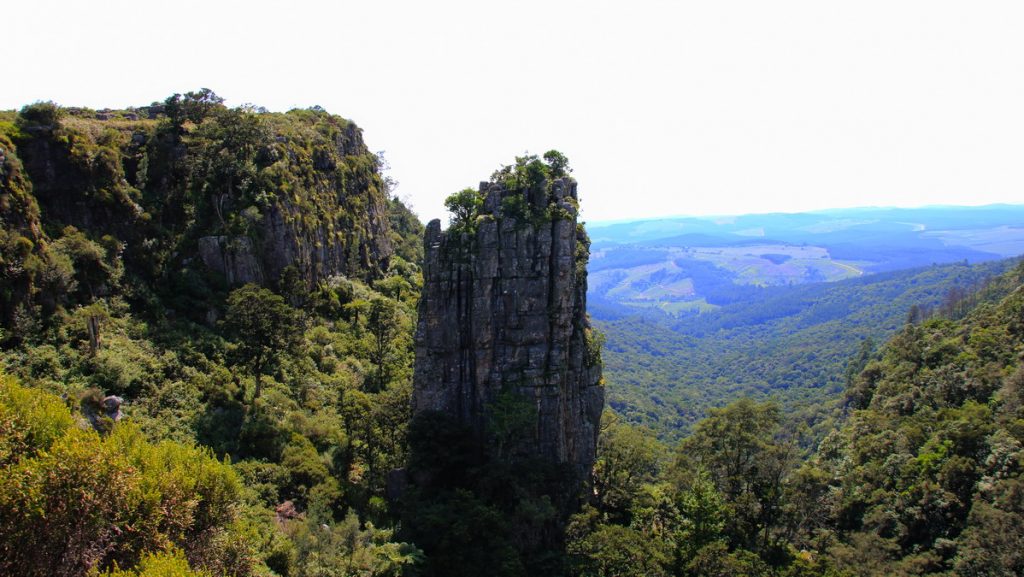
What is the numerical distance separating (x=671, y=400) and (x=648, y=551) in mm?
117700

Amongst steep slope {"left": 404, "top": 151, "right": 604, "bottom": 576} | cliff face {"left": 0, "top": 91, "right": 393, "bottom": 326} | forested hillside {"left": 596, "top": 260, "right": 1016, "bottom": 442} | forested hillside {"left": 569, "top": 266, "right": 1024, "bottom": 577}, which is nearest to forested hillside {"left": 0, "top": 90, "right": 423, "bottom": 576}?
cliff face {"left": 0, "top": 91, "right": 393, "bottom": 326}

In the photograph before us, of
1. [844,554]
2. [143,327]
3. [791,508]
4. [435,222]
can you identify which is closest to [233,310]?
[143,327]

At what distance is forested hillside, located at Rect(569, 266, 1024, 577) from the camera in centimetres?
3103

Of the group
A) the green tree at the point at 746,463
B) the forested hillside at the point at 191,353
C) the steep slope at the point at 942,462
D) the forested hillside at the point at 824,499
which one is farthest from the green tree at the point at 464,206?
the steep slope at the point at 942,462

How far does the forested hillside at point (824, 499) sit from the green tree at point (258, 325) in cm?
2403

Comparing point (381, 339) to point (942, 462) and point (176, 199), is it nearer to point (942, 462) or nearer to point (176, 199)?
point (176, 199)

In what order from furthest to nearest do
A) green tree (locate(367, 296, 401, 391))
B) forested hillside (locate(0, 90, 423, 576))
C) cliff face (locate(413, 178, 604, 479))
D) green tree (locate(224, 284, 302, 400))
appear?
1. green tree (locate(367, 296, 401, 391))
2. green tree (locate(224, 284, 302, 400))
3. cliff face (locate(413, 178, 604, 479))
4. forested hillside (locate(0, 90, 423, 576))

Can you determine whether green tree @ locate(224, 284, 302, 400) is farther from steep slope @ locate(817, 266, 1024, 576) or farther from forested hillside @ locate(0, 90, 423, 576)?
steep slope @ locate(817, 266, 1024, 576)

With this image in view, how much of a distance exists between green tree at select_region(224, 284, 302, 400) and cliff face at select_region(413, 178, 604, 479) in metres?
10.6

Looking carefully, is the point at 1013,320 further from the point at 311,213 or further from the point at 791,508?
the point at 311,213

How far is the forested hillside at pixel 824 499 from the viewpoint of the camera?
102 ft

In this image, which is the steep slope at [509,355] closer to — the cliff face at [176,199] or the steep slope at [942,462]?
the steep slope at [942,462]

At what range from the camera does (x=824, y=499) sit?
43906mm

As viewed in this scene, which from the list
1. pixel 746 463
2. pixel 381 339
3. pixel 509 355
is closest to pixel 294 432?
pixel 509 355
